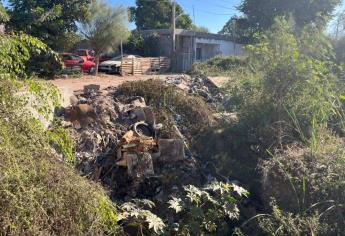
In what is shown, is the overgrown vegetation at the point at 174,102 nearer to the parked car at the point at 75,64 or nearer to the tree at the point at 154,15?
the parked car at the point at 75,64

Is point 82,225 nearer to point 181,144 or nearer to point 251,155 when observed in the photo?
point 181,144

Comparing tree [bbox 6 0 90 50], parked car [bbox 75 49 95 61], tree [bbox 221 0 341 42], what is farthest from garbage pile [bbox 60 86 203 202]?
tree [bbox 221 0 341 42]

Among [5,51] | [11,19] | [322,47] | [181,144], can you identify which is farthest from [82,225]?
[11,19]

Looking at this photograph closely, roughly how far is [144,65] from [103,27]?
444 cm

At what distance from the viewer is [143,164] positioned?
5.43 metres

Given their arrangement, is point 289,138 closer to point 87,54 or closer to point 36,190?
point 36,190

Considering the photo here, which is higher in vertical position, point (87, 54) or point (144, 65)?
point (87, 54)

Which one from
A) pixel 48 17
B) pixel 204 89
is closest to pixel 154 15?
pixel 48 17

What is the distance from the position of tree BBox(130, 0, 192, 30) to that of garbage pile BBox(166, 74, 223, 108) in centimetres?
3045

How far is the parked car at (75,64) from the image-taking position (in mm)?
20719

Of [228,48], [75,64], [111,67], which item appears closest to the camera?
[75,64]

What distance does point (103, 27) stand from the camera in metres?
21.7

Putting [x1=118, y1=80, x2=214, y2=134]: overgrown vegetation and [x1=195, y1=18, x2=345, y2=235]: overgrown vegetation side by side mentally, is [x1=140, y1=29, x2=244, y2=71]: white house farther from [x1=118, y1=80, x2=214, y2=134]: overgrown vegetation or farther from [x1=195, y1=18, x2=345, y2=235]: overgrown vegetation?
[x1=195, y1=18, x2=345, y2=235]: overgrown vegetation

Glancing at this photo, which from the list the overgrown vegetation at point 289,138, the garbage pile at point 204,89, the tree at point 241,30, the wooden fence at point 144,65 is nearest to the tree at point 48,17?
the wooden fence at point 144,65
